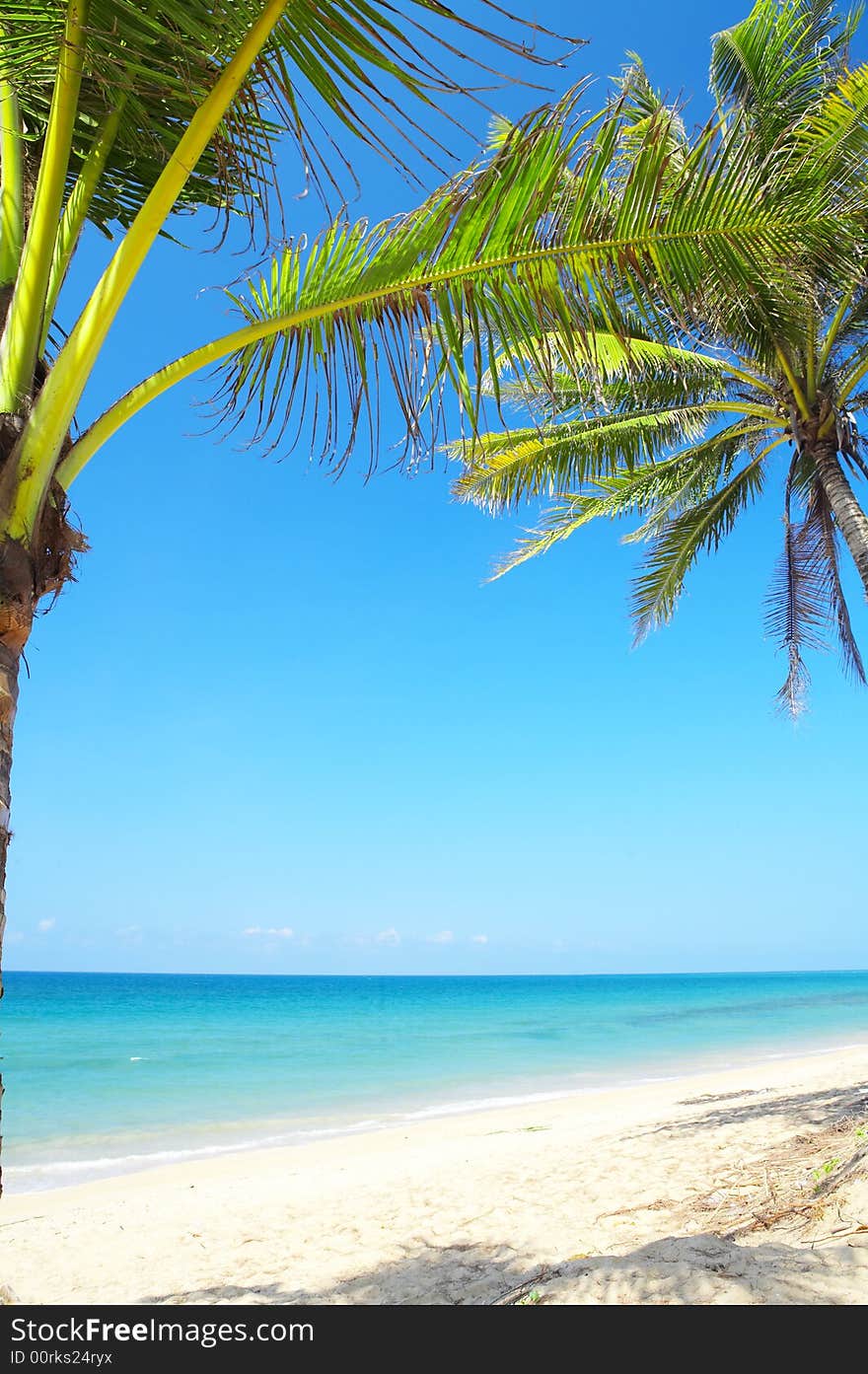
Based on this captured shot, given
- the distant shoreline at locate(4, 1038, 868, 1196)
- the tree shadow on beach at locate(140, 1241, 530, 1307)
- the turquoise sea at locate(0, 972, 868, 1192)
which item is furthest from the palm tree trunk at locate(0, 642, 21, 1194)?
the turquoise sea at locate(0, 972, 868, 1192)

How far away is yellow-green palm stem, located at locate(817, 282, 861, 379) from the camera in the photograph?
7.11m

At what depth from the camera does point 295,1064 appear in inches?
733

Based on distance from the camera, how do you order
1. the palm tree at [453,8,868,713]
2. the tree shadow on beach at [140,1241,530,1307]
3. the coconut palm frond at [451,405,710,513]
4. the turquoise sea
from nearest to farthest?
the tree shadow on beach at [140,1241,530,1307]
the palm tree at [453,8,868,713]
the coconut palm frond at [451,405,710,513]
the turquoise sea

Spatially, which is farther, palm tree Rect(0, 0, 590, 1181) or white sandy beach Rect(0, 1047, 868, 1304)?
white sandy beach Rect(0, 1047, 868, 1304)

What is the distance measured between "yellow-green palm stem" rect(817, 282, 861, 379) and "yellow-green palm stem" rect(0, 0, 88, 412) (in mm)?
6734

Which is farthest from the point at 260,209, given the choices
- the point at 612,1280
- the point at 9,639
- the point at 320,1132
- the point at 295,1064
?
the point at 295,1064

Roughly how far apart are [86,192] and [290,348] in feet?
2.50

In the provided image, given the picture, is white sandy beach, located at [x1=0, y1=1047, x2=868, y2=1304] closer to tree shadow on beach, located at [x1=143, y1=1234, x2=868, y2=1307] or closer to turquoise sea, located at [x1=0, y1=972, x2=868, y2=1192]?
tree shadow on beach, located at [x1=143, y1=1234, x2=868, y2=1307]

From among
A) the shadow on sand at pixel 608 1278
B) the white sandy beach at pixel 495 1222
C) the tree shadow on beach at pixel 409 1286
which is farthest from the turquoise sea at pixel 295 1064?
the shadow on sand at pixel 608 1278

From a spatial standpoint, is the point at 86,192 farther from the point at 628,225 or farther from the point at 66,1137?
the point at 66,1137

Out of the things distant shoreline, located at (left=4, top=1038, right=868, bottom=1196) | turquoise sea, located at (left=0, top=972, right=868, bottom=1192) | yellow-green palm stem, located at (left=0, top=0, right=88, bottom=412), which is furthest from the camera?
turquoise sea, located at (left=0, top=972, right=868, bottom=1192)

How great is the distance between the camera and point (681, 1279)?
3059mm

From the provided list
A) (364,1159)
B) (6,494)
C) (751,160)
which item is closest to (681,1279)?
(6,494)

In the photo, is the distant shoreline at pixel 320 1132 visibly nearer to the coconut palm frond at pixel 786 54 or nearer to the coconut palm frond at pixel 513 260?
the coconut palm frond at pixel 513 260
